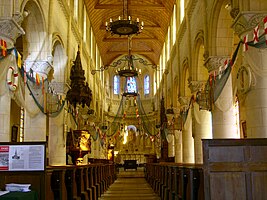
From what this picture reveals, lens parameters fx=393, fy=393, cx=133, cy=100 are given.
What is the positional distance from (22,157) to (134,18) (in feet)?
79.2

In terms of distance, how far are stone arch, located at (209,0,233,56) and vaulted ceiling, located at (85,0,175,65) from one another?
31.1 feet

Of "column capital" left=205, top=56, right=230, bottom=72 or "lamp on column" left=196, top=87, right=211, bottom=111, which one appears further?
"column capital" left=205, top=56, right=230, bottom=72

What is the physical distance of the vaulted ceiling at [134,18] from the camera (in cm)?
2505

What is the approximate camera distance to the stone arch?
1225 centimetres

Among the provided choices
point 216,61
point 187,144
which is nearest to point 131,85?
point 187,144

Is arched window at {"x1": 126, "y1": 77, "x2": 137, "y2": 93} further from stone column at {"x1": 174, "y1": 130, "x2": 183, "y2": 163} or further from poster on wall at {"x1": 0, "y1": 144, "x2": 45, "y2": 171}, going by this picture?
poster on wall at {"x1": 0, "y1": 144, "x2": 45, "y2": 171}

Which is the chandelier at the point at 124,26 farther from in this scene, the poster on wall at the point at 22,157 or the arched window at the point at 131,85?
the arched window at the point at 131,85

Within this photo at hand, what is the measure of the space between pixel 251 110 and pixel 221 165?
10.1ft

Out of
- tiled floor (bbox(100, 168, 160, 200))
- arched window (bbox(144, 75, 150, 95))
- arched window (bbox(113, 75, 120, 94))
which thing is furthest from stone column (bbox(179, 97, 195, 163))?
arched window (bbox(113, 75, 120, 94))

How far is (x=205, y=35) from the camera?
1319 cm

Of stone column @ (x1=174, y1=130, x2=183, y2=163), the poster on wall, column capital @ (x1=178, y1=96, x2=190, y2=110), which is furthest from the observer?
stone column @ (x1=174, y1=130, x2=183, y2=163)

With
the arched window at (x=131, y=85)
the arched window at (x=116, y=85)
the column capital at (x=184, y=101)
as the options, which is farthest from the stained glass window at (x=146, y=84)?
the column capital at (x=184, y=101)

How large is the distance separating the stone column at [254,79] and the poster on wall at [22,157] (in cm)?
464

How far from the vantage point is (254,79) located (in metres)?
8.19
